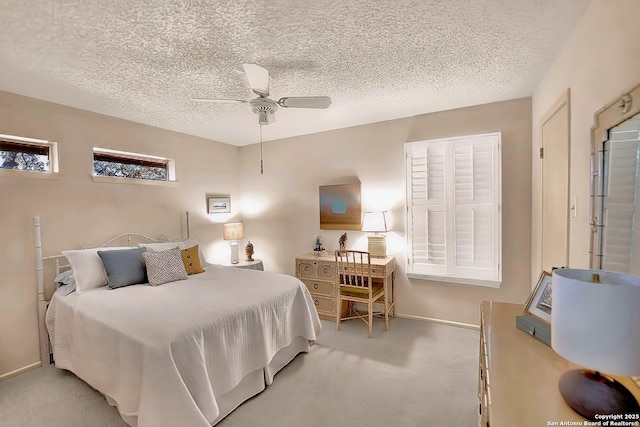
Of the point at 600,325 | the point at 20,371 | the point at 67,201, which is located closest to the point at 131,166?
the point at 67,201

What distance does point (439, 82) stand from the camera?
2570 mm

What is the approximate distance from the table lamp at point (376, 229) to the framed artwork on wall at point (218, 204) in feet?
7.83

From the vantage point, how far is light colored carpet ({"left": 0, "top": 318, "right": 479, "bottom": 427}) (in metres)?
1.95

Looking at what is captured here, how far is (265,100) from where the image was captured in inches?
89.6

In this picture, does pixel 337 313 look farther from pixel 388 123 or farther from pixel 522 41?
pixel 522 41

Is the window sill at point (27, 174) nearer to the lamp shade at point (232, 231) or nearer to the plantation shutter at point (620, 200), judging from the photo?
the lamp shade at point (232, 231)

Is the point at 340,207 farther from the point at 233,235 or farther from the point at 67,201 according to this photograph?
the point at 67,201

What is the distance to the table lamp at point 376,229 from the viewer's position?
3.57 meters

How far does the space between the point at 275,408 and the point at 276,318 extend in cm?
65

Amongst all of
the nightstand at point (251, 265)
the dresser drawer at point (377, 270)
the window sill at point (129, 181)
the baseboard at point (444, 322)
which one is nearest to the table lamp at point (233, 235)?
the nightstand at point (251, 265)

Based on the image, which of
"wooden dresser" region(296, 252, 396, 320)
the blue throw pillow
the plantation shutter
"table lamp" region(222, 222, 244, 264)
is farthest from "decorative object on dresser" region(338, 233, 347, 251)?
the plantation shutter

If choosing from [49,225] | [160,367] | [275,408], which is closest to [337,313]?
[275,408]

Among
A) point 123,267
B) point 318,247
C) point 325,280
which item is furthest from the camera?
point 318,247

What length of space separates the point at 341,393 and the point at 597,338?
1919mm
